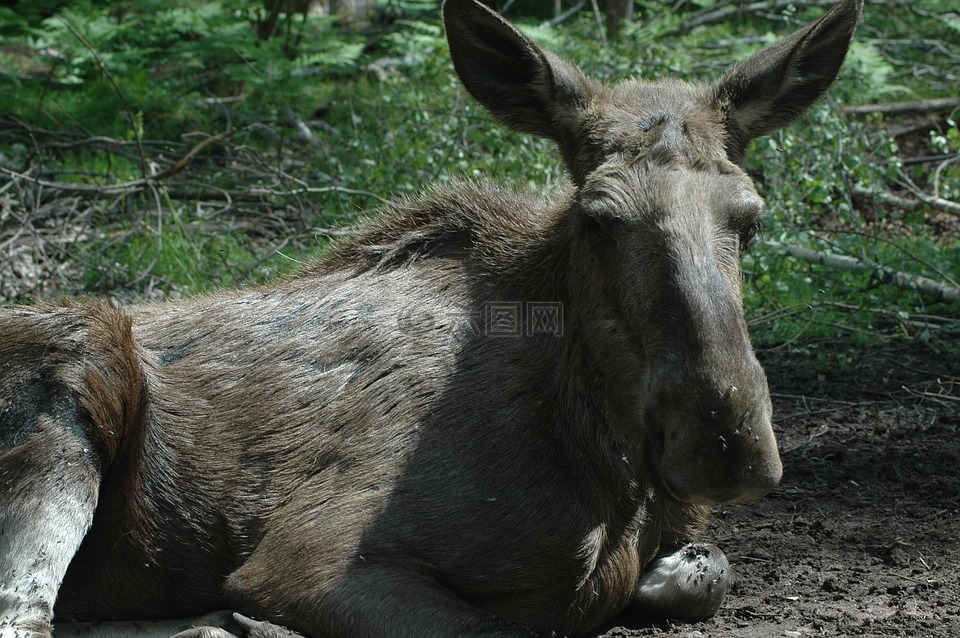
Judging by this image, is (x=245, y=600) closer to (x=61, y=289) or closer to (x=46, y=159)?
(x=61, y=289)

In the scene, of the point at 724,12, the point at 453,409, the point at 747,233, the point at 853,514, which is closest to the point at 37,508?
the point at 453,409

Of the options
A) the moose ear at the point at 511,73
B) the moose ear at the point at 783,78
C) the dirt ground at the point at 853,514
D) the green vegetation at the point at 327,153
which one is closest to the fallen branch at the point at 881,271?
the green vegetation at the point at 327,153

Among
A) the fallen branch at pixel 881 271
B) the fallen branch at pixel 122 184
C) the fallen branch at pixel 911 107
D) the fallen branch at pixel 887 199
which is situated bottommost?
the fallen branch at pixel 122 184

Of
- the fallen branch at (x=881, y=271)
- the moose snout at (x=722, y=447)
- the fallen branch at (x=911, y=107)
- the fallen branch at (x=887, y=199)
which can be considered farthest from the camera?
the fallen branch at (x=911, y=107)

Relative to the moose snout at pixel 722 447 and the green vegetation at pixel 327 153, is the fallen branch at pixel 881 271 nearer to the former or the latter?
the green vegetation at pixel 327 153

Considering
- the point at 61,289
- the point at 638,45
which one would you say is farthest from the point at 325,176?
the point at 638,45

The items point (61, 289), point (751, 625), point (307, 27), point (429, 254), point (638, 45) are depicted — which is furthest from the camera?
point (307, 27)

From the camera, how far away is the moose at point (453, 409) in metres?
4.33

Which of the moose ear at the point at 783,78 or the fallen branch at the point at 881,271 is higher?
the moose ear at the point at 783,78

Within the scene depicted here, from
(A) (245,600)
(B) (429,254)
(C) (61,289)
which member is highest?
(B) (429,254)

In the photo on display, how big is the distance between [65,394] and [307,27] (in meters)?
9.19

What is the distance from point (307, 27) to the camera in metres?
13.3

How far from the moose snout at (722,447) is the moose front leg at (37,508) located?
270cm

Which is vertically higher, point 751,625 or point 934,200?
point 934,200
